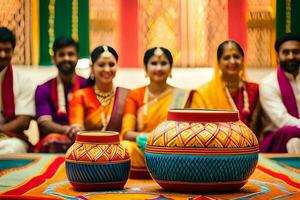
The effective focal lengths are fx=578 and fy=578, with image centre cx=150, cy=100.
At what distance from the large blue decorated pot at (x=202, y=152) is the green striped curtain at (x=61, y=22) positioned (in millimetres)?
2731

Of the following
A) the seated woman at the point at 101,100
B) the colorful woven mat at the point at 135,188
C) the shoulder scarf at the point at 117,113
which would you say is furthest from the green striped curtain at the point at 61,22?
the colorful woven mat at the point at 135,188

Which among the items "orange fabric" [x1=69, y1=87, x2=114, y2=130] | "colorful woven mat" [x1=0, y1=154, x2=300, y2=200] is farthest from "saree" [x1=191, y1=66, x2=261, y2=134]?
"colorful woven mat" [x1=0, y1=154, x2=300, y2=200]

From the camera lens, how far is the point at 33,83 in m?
3.85

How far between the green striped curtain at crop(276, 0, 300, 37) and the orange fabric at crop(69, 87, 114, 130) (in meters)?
1.42

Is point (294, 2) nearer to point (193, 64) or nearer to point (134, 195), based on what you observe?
point (193, 64)

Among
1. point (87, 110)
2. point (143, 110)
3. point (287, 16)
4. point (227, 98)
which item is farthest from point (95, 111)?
point (287, 16)

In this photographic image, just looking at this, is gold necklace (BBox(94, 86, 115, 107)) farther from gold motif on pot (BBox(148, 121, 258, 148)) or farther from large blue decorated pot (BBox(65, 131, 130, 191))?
gold motif on pot (BBox(148, 121, 258, 148))

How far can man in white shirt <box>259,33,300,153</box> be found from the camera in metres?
3.34

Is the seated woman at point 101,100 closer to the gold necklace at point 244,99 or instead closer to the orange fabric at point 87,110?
the orange fabric at point 87,110

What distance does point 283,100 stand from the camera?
363cm

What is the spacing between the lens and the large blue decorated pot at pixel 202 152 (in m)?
1.46

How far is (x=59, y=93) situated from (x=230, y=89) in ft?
3.58

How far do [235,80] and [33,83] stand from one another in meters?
1.33

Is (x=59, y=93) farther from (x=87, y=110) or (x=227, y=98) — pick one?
(x=227, y=98)
